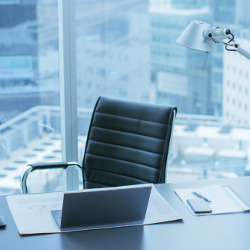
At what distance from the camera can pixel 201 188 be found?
231cm

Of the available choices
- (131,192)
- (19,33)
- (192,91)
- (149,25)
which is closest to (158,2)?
(149,25)

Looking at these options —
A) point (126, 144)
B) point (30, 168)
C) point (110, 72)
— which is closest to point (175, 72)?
point (110, 72)

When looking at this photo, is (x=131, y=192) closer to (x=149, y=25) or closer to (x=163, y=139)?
(x=163, y=139)

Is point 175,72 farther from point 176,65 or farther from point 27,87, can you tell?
point 27,87

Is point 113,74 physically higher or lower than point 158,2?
lower

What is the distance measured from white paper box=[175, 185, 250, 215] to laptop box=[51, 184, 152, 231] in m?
0.29

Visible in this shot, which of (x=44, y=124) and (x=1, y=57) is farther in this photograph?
(x=44, y=124)

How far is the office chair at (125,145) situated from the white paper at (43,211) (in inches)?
14.1

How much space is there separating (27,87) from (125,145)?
2.77 feet

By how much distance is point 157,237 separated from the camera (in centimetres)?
185

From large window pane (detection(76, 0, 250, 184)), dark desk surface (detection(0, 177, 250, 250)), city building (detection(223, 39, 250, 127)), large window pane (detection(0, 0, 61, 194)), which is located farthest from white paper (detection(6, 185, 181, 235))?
city building (detection(223, 39, 250, 127))

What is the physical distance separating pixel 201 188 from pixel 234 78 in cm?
134

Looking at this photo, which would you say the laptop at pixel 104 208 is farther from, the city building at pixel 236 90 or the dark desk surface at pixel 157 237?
the city building at pixel 236 90

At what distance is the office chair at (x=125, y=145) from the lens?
256 cm
